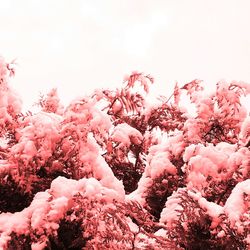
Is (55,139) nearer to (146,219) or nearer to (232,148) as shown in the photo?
(146,219)

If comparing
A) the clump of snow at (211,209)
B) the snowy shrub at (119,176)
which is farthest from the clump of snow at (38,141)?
the clump of snow at (211,209)

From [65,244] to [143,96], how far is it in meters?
1.69

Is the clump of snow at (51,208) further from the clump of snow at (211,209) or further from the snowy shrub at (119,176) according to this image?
the clump of snow at (211,209)

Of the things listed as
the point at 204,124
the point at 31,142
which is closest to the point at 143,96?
the point at 204,124

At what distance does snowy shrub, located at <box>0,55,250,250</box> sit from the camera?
2535 millimetres

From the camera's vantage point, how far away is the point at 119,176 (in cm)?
425

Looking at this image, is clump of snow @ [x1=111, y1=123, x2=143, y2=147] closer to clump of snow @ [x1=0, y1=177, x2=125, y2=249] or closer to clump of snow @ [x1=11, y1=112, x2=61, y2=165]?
clump of snow @ [x1=11, y1=112, x2=61, y2=165]

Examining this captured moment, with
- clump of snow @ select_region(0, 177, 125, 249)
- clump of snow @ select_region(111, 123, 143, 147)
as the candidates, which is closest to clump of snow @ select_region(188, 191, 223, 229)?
clump of snow @ select_region(0, 177, 125, 249)

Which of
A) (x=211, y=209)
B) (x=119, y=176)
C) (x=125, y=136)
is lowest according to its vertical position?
(x=119, y=176)

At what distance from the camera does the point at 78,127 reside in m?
2.99

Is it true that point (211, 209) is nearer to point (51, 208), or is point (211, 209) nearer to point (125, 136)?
point (51, 208)

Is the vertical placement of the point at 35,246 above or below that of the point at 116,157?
below

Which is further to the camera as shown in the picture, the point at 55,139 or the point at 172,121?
the point at 172,121

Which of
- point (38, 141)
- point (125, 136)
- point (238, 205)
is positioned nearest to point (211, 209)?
point (238, 205)
